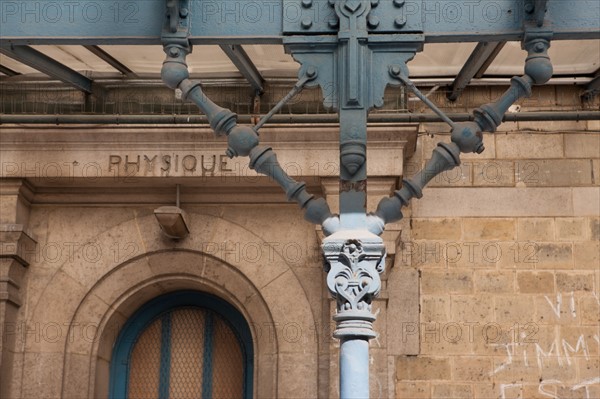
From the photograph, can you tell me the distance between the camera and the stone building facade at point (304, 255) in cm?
842

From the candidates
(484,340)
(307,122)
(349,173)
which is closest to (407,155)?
(307,122)

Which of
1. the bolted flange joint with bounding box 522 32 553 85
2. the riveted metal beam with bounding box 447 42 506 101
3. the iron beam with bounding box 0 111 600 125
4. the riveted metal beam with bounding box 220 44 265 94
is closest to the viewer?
the bolted flange joint with bounding box 522 32 553 85

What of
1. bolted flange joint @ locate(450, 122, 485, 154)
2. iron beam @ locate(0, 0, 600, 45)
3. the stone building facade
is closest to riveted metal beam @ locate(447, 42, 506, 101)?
the stone building facade

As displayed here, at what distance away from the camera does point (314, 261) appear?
8688 mm

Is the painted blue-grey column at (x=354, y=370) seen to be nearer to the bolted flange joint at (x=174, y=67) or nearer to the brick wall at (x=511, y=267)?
the bolted flange joint at (x=174, y=67)

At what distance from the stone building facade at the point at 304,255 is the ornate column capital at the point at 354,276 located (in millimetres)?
2555

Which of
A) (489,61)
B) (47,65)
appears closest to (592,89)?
(489,61)

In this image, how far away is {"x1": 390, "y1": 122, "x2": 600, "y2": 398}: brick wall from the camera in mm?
8430

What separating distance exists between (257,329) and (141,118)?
1.94 meters

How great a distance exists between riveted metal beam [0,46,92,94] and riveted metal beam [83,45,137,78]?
33 cm

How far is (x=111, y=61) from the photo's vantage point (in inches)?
321

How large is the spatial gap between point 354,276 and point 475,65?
2993 millimetres

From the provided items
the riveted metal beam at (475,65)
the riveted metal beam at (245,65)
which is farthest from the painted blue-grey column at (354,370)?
the riveted metal beam at (475,65)

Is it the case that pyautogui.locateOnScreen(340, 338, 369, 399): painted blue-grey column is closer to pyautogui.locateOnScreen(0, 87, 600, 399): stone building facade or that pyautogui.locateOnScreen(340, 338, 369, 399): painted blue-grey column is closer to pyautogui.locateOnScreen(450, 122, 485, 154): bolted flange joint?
pyautogui.locateOnScreen(450, 122, 485, 154): bolted flange joint
